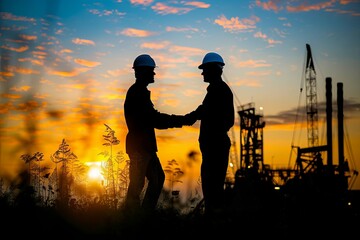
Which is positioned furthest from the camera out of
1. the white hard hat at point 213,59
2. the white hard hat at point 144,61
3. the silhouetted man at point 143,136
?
the white hard hat at point 144,61

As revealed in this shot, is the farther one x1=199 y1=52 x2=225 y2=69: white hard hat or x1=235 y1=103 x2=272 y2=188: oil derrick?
x1=235 y1=103 x2=272 y2=188: oil derrick

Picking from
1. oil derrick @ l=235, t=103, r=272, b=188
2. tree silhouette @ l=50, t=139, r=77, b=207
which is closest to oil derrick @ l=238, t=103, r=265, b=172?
oil derrick @ l=235, t=103, r=272, b=188

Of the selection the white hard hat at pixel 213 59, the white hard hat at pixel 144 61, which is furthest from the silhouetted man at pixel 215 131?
the white hard hat at pixel 144 61

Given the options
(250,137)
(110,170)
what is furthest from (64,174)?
(250,137)

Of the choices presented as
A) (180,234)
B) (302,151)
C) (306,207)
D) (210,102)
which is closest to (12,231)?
(180,234)

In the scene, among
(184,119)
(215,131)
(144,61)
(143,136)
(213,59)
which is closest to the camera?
(215,131)

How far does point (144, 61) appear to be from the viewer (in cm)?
940

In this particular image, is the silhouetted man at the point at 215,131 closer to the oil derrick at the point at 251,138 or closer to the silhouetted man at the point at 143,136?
the silhouetted man at the point at 143,136

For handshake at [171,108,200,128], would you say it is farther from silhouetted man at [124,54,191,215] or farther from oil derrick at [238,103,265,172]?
oil derrick at [238,103,265,172]

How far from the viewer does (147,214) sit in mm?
6789

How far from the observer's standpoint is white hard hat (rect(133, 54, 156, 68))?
9.37 metres

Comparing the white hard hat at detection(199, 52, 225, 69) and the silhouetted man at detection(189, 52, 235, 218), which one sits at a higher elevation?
the white hard hat at detection(199, 52, 225, 69)

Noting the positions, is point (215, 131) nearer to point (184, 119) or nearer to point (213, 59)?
point (213, 59)

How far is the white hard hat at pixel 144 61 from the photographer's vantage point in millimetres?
9367
